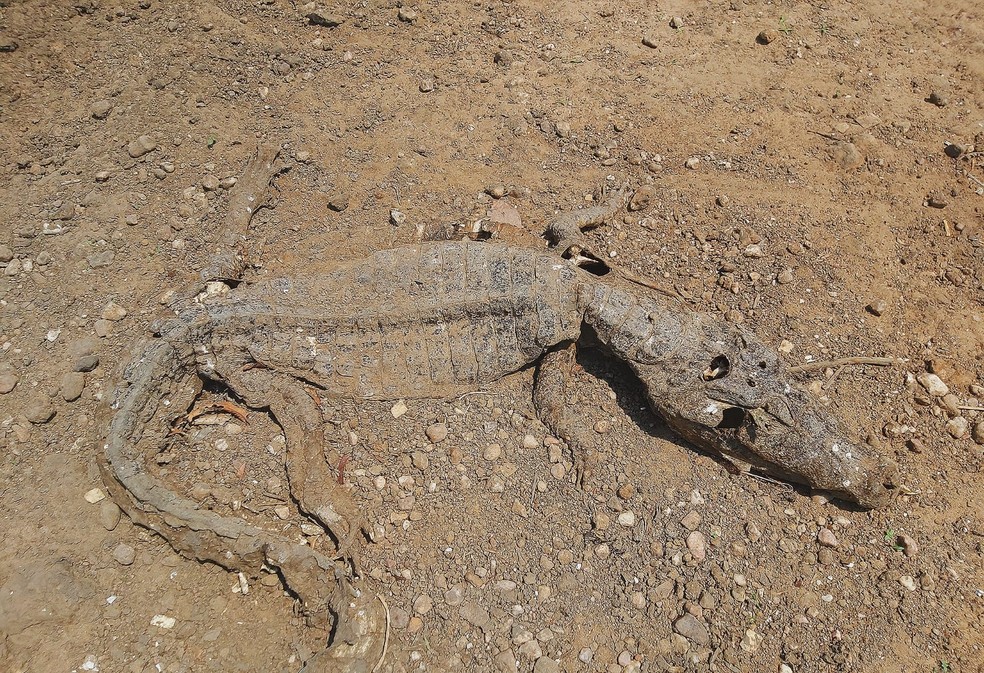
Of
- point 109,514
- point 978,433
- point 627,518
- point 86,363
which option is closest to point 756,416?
point 627,518

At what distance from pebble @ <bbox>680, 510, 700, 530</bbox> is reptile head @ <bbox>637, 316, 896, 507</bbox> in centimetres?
65

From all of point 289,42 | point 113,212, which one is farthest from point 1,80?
point 289,42

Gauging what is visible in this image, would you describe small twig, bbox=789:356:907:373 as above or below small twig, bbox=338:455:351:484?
above

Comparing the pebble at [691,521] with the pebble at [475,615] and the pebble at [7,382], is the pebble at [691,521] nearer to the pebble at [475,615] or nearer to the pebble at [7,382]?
the pebble at [475,615]

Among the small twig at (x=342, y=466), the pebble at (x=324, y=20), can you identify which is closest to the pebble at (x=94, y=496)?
the small twig at (x=342, y=466)

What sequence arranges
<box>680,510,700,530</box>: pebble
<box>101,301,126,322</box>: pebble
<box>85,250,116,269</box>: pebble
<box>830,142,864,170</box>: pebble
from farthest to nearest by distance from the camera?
<box>830,142,864,170</box>: pebble → <box>85,250,116,269</box>: pebble → <box>101,301,126,322</box>: pebble → <box>680,510,700,530</box>: pebble

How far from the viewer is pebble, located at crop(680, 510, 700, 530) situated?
207 inches

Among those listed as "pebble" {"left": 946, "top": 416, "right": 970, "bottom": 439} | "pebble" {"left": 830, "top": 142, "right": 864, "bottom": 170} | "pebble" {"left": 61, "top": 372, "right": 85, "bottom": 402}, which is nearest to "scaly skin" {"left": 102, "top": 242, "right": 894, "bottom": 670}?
"pebble" {"left": 61, "top": 372, "right": 85, "bottom": 402}

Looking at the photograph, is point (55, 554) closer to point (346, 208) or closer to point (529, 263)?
point (346, 208)

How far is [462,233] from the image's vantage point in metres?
6.86

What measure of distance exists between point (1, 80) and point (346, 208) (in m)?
4.37

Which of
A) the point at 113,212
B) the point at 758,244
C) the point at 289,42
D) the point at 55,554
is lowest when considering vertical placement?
the point at 55,554

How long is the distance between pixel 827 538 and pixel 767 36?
6.35 metres

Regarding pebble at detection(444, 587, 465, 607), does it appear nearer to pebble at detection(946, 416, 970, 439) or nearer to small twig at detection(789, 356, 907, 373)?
small twig at detection(789, 356, 907, 373)
